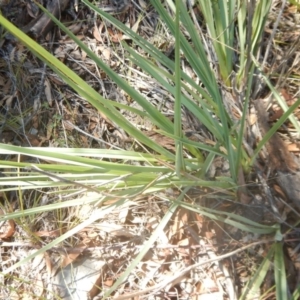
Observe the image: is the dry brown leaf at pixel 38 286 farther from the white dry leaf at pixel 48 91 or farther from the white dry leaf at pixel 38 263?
the white dry leaf at pixel 48 91

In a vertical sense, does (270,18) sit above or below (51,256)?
above

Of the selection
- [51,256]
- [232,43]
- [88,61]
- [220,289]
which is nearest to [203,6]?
[232,43]

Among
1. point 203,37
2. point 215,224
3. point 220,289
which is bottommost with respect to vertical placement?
point 220,289

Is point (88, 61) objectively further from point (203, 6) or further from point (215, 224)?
point (215, 224)

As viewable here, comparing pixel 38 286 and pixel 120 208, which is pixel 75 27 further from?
pixel 38 286

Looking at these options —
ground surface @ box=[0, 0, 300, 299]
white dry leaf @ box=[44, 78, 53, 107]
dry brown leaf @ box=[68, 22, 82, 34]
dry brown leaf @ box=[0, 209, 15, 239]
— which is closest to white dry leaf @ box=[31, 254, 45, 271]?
ground surface @ box=[0, 0, 300, 299]

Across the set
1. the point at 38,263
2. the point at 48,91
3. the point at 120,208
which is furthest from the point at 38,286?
the point at 48,91

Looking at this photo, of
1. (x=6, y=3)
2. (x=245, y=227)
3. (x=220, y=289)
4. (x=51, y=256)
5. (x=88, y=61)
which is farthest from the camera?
(x=6, y=3)

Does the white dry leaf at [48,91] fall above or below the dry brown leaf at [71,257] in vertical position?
above

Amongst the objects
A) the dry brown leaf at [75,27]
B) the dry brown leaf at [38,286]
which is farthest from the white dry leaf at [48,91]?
the dry brown leaf at [38,286]
